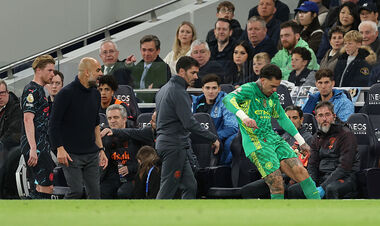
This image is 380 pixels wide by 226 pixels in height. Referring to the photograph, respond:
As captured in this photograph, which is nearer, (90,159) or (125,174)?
(90,159)

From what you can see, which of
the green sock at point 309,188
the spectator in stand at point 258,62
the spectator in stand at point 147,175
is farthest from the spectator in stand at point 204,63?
the green sock at point 309,188

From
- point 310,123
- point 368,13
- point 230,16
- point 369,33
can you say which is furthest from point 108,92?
point 368,13

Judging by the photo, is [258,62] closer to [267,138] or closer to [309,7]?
[309,7]

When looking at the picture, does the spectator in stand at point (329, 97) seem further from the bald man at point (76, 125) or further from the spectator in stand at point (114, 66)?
the bald man at point (76, 125)

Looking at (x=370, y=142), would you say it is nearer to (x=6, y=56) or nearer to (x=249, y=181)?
(x=249, y=181)

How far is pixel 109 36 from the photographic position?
17125 mm

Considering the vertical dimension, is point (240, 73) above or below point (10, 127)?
above

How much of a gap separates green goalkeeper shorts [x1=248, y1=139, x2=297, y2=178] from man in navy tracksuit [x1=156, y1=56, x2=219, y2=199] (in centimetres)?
53

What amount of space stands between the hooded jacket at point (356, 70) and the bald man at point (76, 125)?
13.7 feet

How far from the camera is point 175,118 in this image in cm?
946

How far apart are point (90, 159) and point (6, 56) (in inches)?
346

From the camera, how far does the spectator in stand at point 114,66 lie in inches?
490

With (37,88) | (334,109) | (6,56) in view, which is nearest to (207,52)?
(334,109)

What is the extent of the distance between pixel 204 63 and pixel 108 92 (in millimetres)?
1909
